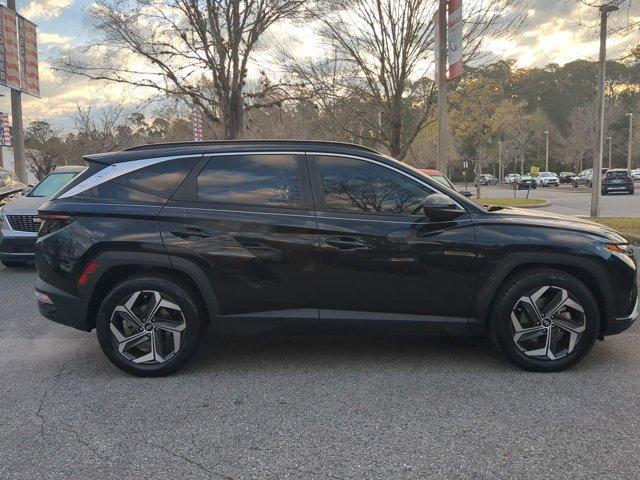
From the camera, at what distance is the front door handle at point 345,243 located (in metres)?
3.95

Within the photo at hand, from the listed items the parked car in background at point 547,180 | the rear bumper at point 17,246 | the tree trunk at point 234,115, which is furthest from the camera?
the parked car in background at point 547,180

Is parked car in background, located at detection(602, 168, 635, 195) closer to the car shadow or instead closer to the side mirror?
the car shadow

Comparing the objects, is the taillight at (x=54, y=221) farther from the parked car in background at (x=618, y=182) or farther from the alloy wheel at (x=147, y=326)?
the parked car in background at (x=618, y=182)

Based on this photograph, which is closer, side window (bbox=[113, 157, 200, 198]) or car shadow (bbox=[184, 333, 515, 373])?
side window (bbox=[113, 157, 200, 198])

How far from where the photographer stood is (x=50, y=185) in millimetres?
9477

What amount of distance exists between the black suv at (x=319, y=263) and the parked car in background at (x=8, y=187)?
7.68m

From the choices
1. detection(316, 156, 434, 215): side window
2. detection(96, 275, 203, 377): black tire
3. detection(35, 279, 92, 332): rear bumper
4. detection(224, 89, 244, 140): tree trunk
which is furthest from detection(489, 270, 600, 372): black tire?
detection(224, 89, 244, 140): tree trunk

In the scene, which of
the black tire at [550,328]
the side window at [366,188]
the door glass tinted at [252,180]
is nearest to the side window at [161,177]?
the door glass tinted at [252,180]

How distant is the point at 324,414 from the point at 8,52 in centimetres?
1886

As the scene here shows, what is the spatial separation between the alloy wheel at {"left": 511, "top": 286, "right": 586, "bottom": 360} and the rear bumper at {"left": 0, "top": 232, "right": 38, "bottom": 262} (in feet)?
23.8

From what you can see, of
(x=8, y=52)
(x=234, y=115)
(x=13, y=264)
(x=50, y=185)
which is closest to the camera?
(x=13, y=264)

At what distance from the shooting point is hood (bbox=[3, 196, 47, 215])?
827 centimetres

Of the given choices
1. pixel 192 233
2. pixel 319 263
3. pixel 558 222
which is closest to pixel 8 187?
pixel 192 233

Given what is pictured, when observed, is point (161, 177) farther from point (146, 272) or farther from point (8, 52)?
point (8, 52)
